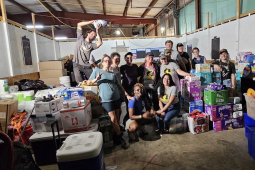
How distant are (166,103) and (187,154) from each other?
3.06 feet

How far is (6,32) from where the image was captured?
127 inches

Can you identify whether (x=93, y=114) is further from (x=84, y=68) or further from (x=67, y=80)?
(x=67, y=80)

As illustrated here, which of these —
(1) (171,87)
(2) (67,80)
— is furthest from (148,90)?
(2) (67,80)

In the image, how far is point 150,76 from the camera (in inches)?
122

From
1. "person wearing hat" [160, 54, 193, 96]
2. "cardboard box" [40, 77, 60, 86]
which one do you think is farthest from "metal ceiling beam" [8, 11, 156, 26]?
"person wearing hat" [160, 54, 193, 96]

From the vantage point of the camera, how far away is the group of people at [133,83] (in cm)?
255

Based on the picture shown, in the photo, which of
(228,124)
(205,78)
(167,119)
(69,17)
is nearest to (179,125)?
(167,119)

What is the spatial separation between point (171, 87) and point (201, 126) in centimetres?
81

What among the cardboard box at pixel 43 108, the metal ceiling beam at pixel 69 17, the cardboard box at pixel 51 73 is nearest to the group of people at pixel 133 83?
the cardboard box at pixel 43 108

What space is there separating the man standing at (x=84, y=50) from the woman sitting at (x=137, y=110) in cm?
108

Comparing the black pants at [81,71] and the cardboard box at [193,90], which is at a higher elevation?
the black pants at [81,71]

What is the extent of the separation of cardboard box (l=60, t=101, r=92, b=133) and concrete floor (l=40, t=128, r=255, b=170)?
0.52 metres

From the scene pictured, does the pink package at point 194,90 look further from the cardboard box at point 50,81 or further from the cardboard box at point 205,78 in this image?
the cardboard box at point 50,81

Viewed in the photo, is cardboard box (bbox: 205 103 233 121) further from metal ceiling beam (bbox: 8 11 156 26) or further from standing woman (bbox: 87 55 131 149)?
metal ceiling beam (bbox: 8 11 156 26)
